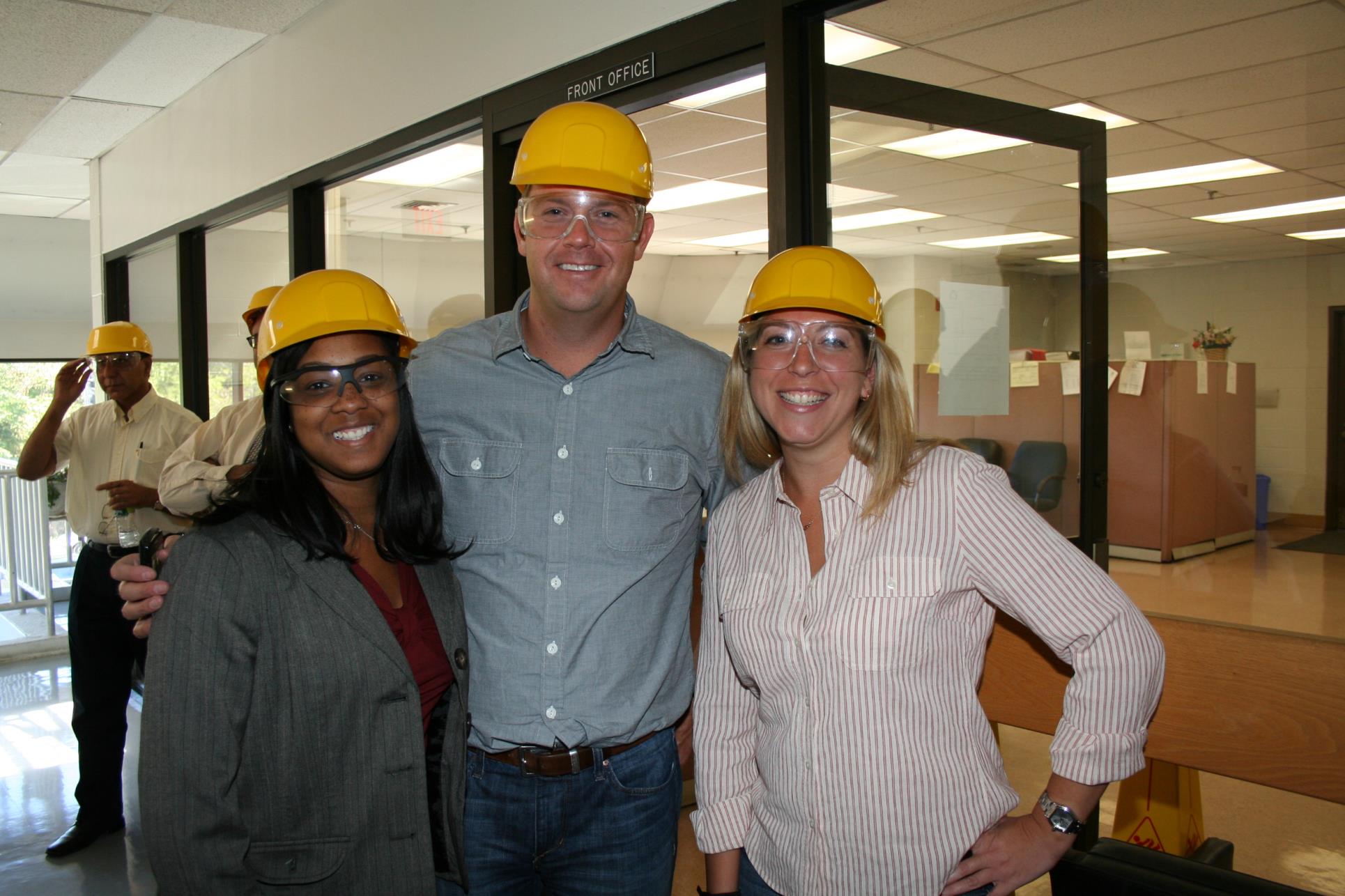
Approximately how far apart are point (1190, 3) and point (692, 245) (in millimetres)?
8868

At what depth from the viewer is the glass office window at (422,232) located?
407 centimetres

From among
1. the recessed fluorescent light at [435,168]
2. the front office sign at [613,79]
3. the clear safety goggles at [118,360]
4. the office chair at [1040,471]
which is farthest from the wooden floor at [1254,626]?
the clear safety goggles at [118,360]

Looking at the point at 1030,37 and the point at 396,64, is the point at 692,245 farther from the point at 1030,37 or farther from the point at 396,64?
the point at 1030,37

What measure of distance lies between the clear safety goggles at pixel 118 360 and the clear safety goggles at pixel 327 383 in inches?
137

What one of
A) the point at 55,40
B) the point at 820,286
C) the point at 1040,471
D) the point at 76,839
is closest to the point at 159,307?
the point at 55,40

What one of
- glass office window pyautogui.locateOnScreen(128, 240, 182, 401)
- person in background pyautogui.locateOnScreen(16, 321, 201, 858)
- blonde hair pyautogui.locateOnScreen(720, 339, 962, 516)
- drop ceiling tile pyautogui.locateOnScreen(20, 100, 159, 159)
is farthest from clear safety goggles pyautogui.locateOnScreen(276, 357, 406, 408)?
glass office window pyautogui.locateOnScreen(128, 240, 182, 401)

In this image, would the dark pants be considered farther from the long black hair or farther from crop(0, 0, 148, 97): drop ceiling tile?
the long black hair

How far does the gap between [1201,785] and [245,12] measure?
203 inches

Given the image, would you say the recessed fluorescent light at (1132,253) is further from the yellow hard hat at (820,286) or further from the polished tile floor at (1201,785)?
the yellow hard hat at (820,286)

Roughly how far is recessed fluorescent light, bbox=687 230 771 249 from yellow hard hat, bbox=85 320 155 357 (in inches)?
269

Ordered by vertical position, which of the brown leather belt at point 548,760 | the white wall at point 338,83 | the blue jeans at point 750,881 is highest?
the white wall at point 338,83

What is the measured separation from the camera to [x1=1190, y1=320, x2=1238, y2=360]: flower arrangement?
2.18 metres

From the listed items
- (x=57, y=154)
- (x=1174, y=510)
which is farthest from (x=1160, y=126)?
(x=57, y=154)

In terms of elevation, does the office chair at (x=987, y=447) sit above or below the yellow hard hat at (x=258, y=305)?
below
